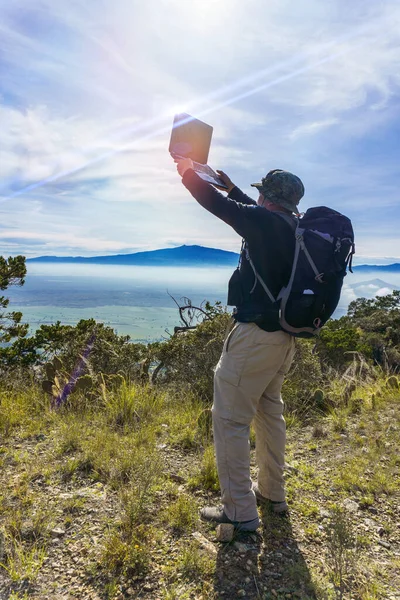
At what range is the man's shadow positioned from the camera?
6.77 feet

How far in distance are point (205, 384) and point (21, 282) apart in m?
4.90

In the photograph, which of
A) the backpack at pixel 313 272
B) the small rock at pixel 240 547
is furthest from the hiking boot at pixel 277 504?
the backpack at pixel 313 272

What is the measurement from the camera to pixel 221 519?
8.45ft

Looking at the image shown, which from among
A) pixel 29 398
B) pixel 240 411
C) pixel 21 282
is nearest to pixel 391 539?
pixel 240 411

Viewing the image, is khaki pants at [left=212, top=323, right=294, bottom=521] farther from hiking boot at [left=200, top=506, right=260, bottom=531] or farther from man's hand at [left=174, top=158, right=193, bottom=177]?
man's hand at [left=174, top=158, right=193, bottom=177]

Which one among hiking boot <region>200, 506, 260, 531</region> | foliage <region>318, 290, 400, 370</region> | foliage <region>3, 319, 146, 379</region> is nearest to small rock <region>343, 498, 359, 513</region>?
hiking boot <region>200, 506, 260, 531</region>

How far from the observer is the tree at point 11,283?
7883mm

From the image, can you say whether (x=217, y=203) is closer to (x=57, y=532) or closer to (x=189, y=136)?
(x=189, y=136)

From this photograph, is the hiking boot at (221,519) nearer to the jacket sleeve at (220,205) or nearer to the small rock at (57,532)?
the small rock at (57,532)

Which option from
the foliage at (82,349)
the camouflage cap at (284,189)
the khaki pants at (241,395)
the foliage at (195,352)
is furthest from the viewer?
the foliage at (82,349)

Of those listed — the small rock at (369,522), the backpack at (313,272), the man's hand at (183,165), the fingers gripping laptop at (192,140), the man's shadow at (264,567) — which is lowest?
the man's shadow at (264,567)

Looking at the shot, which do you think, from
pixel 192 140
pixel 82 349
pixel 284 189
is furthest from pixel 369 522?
pixel 82 349

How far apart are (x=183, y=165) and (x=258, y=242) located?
698mm

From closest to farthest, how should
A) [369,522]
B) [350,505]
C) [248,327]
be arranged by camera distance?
[248,327] → [369,522] → [350,505]
